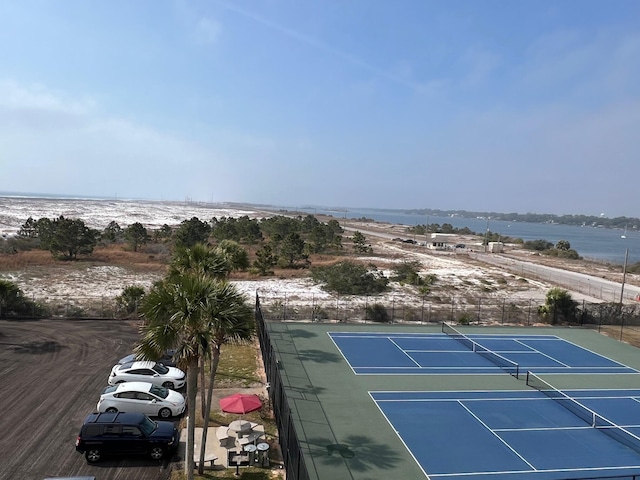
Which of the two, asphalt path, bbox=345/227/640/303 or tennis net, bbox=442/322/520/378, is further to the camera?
asphalt path, bbox=345/227/640/303

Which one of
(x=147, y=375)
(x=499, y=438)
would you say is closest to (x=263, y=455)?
(x=147, y=375)

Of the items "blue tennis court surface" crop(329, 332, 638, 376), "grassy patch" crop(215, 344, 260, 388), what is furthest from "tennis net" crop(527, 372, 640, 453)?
"grassy patch" crop(215, 344, 260, 388)

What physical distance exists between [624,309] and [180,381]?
34957mm

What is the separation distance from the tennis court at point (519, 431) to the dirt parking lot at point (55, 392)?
8.51m

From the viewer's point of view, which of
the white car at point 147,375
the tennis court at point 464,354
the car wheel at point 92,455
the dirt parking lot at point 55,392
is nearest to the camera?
the dirt parking lot at point 55,392

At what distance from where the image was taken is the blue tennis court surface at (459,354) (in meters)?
24.5

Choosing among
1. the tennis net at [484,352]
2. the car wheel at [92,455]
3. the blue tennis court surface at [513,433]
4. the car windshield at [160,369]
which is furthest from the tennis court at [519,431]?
the car wheel at [92,455]

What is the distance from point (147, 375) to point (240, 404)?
4.63 meters

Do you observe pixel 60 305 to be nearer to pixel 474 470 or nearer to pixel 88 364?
pixel 88 364

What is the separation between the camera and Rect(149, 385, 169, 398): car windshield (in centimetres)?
1778

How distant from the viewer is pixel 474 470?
1467 cm

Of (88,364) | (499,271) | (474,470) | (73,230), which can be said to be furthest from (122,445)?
(499,271)

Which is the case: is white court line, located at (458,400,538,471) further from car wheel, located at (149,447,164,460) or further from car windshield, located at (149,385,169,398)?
car windshield, located at (149,385,169,398)

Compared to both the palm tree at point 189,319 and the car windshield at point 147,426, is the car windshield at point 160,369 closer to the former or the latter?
the car windshield at point 147,426
